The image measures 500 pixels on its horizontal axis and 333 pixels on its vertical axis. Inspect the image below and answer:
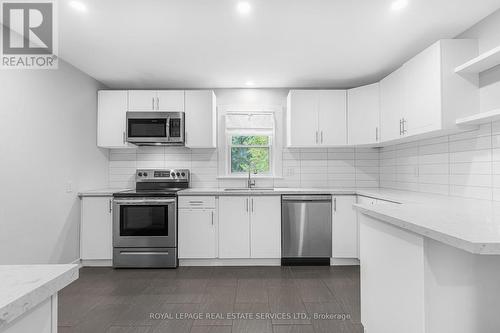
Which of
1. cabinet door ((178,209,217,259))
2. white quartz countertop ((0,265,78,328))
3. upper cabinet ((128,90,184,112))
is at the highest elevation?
upper cabinet ((128,90,184,112))

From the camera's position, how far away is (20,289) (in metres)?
0.64

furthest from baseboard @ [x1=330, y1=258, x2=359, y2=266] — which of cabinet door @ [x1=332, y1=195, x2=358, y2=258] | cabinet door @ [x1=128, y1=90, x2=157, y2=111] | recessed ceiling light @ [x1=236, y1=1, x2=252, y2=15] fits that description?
cabinet door @ [x1=128, y1=90, x2=157, y2=111]

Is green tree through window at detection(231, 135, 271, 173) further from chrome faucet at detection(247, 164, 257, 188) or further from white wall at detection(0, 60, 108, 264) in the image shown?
white wall at detection(0, 60, 108, 264)

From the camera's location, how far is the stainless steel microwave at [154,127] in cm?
385

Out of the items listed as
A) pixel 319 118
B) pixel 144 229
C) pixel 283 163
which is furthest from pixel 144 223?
pixel 319 118

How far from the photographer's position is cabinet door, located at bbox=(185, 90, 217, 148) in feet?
13.0

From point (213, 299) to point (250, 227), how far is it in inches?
44.2

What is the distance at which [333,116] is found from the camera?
157 inches

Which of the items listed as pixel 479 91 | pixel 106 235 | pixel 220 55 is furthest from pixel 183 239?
pixel 479 91

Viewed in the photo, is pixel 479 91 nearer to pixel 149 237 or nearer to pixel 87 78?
pixel 149 237

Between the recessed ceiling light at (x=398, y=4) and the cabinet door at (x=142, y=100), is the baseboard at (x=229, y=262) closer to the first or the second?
the cabinet door at (x=142, y=100)

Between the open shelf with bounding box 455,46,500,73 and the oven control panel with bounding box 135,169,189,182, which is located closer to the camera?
the open shelf with bounding box 455,46,500,73

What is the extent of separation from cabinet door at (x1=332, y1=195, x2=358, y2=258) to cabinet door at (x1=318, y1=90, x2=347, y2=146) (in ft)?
2.85

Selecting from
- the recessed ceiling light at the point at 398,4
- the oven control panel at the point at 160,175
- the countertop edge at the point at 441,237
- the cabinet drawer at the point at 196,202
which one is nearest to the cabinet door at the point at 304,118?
the cabinet drawer at the point at 196,202
